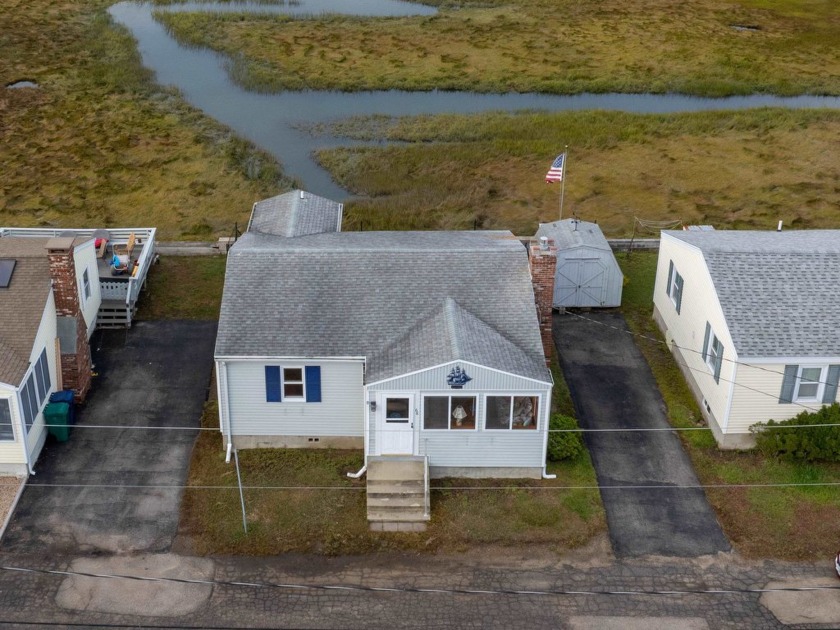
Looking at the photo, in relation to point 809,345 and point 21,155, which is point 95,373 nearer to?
point 809,345

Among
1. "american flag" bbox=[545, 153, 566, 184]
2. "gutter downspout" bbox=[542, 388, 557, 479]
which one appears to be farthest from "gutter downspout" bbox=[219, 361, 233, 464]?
"american flag" bbox=[545, 153, 566, 184]

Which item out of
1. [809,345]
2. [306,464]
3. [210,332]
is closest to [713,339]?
[809,345]

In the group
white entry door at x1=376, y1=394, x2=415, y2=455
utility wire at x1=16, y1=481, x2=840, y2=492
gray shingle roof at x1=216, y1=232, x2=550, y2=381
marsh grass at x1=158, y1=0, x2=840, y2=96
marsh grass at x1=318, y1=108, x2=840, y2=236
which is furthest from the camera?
marsh grass at x1=158, y1=0, x2=840, y2=96

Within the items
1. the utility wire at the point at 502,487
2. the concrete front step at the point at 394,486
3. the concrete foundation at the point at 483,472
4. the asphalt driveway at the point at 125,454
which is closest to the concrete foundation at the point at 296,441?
the asphalt driveway at the point at 125,454

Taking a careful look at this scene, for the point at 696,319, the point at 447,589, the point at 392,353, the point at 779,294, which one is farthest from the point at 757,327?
the point at 447,589

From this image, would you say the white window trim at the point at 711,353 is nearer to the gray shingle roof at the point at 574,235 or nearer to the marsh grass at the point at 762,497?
the marsh grass at the point at 762,497

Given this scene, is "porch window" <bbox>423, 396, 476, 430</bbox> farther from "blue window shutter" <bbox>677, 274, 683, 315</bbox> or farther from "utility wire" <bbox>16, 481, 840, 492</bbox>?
"blue window shutter" <bbox>677, 274, 683, 315</bbox>

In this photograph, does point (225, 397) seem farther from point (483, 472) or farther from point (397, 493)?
point (483, 472)
